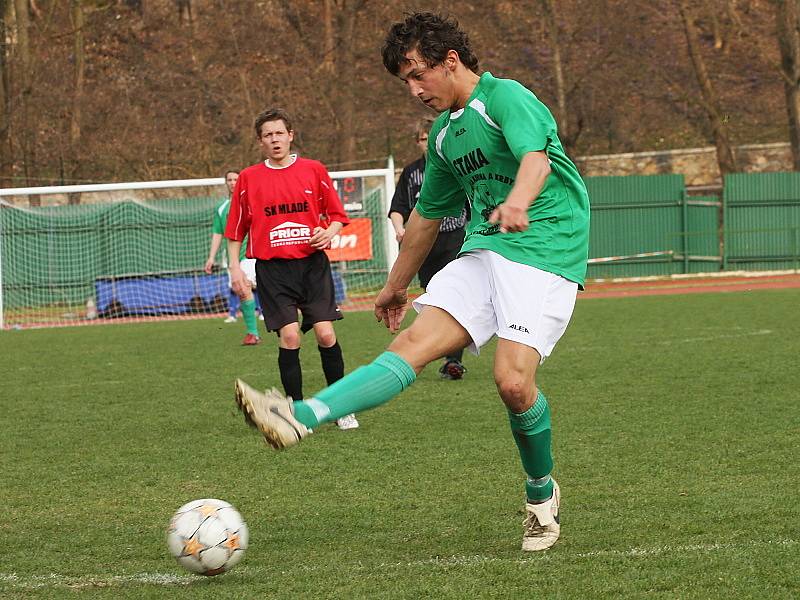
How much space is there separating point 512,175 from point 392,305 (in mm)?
776

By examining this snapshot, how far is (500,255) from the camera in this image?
4.15m

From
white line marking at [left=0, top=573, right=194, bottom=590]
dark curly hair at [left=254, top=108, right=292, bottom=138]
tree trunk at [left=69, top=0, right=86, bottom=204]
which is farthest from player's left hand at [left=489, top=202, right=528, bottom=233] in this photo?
tree trunk at [left=69, top=0, right=86, bottom=204]

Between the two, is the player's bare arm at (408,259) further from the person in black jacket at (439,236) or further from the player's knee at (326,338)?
the person in black jacket at (439,236)

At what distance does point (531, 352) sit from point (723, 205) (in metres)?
22.7

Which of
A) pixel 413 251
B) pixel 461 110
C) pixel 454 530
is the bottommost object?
pixel 454 530

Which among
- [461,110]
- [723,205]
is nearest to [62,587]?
[461,110]

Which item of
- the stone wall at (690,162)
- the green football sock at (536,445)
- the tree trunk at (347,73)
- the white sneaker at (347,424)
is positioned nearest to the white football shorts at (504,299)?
the green football sock at (536,445)

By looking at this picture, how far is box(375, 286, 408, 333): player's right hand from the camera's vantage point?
462 centimetres

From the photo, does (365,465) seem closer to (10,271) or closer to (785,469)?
(785,469)

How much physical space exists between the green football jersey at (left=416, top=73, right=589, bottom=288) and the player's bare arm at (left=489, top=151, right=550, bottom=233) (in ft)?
0.38

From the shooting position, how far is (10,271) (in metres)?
20.2

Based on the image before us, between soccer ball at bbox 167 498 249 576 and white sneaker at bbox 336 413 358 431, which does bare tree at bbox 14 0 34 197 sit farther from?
soccer ball at bbox 167 498 249 576

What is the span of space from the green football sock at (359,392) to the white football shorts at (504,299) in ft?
1.00

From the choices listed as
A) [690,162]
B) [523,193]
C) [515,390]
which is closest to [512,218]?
[523,193]
